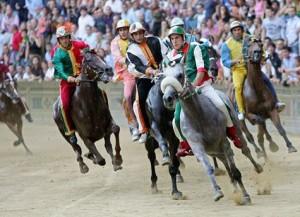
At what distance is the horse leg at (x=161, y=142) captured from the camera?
16.3 metres

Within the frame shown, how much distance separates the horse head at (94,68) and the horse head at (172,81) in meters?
2.92

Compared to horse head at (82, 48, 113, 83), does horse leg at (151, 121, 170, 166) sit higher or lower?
lower

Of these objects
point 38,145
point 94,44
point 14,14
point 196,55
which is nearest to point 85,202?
point 196,55

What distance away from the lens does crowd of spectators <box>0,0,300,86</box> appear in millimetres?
24172

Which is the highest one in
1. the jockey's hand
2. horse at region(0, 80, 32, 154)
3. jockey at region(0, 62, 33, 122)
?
the jockey's hand

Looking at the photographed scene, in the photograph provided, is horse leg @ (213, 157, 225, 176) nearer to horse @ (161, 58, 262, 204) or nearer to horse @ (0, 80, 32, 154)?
horse @ (161, 58, 262, 204)

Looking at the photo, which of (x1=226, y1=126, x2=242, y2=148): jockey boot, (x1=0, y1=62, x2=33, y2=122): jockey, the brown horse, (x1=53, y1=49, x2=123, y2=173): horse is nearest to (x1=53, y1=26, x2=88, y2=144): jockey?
(x1=53, y1=49, x2=123, y2=173): horse

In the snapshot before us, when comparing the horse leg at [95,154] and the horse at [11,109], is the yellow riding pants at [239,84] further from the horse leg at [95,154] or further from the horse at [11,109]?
the horse at [11,109]

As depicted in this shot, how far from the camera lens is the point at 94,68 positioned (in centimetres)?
1756

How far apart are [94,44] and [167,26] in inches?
99.5

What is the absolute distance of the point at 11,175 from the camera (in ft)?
65.8

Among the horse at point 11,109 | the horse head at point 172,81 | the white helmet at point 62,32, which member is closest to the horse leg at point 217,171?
the white helmet at point 62,32

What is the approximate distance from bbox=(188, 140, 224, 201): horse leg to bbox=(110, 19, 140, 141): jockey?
3193 millimetres

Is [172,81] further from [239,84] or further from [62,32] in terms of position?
[239,84]
